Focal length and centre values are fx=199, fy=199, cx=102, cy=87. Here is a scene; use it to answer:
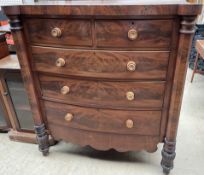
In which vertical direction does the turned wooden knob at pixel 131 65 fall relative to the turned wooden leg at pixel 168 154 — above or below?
above

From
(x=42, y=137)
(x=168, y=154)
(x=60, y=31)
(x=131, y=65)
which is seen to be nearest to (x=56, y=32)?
(x=60, y=31)

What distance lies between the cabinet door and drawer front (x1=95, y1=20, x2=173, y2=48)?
724 mm

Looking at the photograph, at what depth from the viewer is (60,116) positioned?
47.5 inches

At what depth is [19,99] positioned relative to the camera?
4.76 ft

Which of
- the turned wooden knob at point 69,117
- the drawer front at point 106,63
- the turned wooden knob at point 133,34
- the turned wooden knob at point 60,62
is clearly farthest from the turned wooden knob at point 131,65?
the turned wooden knob at point 69,117

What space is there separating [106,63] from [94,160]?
0.75 m

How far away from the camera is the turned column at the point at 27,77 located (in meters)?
1.01

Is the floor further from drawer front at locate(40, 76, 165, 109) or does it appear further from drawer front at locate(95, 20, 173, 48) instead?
drawer front at locate(95, 20, 173, 48)

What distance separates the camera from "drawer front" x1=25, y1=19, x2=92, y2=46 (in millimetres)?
921

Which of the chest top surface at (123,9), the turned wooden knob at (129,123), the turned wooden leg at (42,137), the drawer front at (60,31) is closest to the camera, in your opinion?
the chest top surface at (123,9)

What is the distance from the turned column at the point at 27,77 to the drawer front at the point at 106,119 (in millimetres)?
75

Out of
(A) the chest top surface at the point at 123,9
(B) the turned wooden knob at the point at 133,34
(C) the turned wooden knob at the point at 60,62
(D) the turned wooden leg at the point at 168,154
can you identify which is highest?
(A) the chest top surface at the point at 123,9

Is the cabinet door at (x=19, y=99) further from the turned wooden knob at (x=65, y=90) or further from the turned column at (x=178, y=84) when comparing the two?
the turned column at (x=178, y=84)

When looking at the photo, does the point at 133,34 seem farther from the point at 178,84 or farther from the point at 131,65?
the point at 178,84
